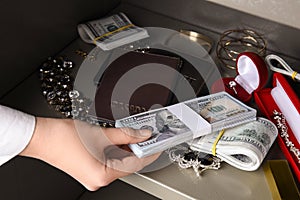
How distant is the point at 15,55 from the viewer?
854 millimetres

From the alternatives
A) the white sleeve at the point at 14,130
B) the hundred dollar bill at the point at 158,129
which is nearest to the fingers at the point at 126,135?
the hundred dollar bill at the point at 158,129

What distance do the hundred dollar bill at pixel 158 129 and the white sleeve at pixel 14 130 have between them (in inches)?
5.5

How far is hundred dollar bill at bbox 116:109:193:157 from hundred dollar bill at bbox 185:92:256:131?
46mm

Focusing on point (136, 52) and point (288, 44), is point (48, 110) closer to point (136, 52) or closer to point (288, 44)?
point (136, 52)

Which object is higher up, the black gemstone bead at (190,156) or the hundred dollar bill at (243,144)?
the hundred dollar bill at (243,144)

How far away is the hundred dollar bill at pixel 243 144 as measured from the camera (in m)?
0.72

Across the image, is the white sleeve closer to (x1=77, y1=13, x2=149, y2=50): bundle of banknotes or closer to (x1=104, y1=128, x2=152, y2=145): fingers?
(x1=104, y1=128, x2=152, y2=145): fingers

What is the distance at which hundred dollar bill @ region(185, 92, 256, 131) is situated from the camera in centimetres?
75

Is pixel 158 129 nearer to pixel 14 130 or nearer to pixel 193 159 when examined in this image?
pixel 193 159

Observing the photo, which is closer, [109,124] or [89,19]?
[109,124]

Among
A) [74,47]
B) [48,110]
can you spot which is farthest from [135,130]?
→ [74,47]

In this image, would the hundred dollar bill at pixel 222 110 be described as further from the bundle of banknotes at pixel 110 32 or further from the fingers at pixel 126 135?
the bundle of banknotes at pixel 110 32

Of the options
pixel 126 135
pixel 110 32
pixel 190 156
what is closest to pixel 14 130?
pixel 126 135

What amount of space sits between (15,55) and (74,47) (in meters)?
0.17
